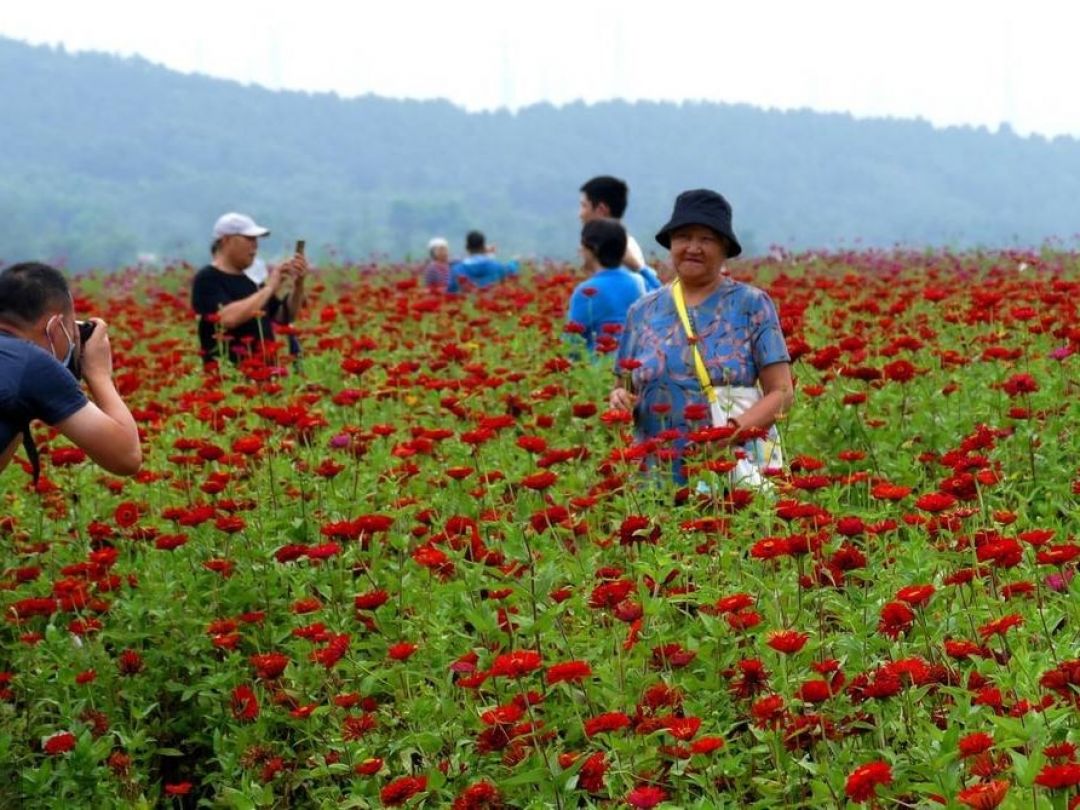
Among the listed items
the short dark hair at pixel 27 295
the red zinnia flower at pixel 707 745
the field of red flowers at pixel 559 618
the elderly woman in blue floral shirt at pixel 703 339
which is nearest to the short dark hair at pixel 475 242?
the field of red flowers at pixel 559 618

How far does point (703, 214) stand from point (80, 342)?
1.85 metres

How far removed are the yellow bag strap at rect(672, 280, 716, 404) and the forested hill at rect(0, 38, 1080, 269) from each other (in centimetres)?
13670

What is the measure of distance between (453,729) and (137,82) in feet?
575

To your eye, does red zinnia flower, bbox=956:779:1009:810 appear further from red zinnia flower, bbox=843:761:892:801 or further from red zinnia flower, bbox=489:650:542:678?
red zinnia flower, bbox=489:650:542:678

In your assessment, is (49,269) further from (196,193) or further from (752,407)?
(196,193)

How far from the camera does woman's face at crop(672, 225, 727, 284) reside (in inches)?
187

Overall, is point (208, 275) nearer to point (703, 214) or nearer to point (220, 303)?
point (220, 303)

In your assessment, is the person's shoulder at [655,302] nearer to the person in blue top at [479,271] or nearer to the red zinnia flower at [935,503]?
the red zinnia flower at [935,503]

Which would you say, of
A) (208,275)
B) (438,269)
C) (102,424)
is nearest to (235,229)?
(208,275)

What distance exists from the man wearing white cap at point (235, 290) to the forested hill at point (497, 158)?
133650 mm

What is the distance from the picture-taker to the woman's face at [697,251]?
475 cm

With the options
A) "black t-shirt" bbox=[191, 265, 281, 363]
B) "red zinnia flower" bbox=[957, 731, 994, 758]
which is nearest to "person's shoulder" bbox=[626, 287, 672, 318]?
"red zinnia flower" bbox=[957, 731, 994, 758]

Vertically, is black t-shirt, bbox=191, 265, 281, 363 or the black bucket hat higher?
the black bucket hat

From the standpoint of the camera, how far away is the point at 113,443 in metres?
3.85
